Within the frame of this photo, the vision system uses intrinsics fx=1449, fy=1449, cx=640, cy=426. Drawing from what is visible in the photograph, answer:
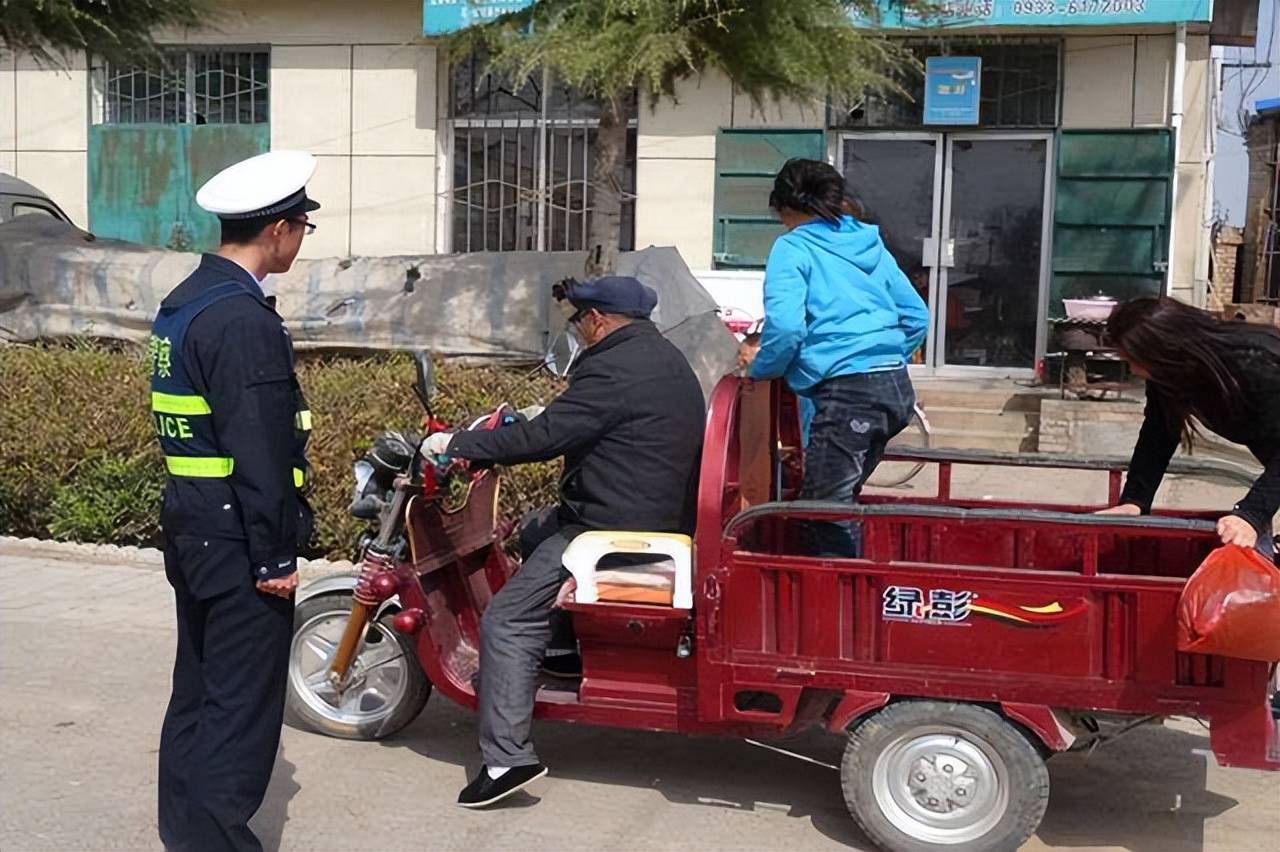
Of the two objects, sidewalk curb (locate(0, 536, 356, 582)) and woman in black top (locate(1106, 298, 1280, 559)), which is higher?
woman in black top (locate(1106, 298, 1280, 559))

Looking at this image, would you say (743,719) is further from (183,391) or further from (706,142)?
(706,142)

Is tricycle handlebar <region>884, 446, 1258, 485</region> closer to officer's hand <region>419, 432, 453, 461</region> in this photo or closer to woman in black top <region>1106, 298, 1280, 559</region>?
woman in black top <region>1106, 298, 1280, 559</region>

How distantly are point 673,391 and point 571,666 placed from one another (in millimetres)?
981

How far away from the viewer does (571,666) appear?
469 centimetres

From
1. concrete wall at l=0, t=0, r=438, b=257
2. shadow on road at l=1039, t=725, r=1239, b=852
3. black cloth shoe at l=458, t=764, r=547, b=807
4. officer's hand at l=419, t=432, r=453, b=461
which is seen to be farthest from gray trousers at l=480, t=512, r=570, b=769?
concrete wall at l=0, t=0, r=438, b=257

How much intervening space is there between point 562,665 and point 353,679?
30.6 inches

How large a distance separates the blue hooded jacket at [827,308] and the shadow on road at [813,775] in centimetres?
129

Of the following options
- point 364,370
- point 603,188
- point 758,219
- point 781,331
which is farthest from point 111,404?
point 758,219

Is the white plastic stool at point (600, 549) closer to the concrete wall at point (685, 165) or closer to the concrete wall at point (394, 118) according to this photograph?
the concrete wall at point (394, 118)

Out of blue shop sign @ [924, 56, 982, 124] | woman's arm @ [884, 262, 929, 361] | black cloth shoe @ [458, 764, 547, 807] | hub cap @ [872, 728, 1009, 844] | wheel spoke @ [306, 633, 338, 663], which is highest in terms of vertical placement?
blue shop sign @ [924, 56, 982, 124]

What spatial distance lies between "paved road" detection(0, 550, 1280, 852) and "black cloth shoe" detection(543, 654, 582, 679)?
14.3 inches

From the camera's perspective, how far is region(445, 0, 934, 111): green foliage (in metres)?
6.69

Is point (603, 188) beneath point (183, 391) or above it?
above

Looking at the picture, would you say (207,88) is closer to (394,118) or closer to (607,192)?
(394,118)
